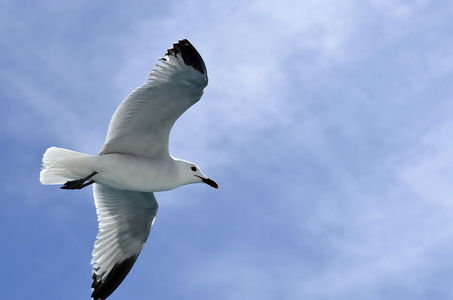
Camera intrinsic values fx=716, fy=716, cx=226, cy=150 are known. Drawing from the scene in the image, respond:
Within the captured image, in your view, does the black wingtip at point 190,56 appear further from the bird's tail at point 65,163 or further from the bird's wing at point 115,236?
the bird's wing at point 115,236

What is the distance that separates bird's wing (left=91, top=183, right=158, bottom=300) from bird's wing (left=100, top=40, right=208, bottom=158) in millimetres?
1288

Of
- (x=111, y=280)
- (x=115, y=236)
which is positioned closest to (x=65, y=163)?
(x=115, y=236)

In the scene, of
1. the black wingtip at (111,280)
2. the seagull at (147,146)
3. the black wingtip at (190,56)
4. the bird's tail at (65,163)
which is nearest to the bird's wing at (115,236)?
the black wingtip at (111,280)

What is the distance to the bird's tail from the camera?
1035 centimetres

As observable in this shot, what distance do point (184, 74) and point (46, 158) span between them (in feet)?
8.02

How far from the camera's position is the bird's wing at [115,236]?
38.1 feet

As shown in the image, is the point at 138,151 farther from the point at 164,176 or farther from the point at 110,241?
the point at 110,241

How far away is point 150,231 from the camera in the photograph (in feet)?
38.4

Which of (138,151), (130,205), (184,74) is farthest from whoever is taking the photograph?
(130,205)

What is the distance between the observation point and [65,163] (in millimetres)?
10406

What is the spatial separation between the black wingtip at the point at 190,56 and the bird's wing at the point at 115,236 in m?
2.81

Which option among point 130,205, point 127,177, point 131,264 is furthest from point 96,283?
point 127,177

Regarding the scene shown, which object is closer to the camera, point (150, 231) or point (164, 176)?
point (164, 176)

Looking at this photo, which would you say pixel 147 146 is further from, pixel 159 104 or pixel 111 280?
pixel 111 280
